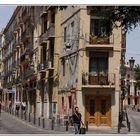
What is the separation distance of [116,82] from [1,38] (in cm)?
213

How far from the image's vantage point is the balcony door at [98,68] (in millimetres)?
7458

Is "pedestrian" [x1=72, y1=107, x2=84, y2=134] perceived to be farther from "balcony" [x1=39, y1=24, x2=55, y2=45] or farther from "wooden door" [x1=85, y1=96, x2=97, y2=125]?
"balcony" [x1=39, y1=24, x2=55, y2=45]

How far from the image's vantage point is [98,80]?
7445 mm

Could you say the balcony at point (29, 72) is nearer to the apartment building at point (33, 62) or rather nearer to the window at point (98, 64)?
the apartment building at point (33, 62)

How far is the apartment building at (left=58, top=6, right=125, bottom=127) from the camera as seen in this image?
7383mm

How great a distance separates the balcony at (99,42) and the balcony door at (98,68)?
13 centimetres

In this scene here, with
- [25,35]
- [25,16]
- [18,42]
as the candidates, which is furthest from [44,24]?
[18,42]

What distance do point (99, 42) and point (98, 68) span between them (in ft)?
1.32

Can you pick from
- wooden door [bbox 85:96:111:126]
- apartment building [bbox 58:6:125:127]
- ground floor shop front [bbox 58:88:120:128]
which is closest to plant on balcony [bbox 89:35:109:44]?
apartment building [bbox 58:6:125:127]

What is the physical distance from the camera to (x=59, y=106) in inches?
306

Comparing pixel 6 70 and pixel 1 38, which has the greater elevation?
pixel 1 38

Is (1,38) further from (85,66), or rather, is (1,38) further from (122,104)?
(122,104)

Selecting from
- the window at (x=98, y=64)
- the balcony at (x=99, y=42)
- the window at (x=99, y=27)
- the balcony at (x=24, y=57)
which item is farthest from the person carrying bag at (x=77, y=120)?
the balcony at (x=24, y=57)
